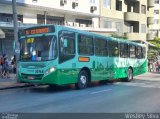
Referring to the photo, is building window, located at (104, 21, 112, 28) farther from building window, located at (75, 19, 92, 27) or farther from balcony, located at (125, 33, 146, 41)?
balcony, located at (125, 33, 146, 41)

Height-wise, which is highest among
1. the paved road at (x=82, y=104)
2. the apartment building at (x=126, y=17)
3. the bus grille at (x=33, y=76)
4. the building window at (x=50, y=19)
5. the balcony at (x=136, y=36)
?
the apartment building at (x=126, y=17)

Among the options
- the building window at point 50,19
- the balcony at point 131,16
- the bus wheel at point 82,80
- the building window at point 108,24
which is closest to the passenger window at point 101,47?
the bus wheel at point 82,80

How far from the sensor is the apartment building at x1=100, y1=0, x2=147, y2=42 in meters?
44.4

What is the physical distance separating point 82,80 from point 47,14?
16.8 metres

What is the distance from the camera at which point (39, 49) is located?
16.3 metres

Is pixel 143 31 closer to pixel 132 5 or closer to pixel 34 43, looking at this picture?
pixel 132 5

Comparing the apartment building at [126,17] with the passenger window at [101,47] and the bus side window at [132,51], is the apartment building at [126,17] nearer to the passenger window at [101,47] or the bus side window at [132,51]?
the bus side window at [132,51]

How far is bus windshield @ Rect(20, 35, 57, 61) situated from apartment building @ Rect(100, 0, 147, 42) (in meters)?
26.5

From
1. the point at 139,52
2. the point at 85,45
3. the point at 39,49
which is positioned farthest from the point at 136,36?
the point at 39,49

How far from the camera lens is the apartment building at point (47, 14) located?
96.8 feet

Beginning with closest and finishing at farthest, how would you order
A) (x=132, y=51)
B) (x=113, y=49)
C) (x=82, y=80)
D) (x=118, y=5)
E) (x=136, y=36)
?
(x=82, y=80) → (x=113, y=49) → (x=132, y=51) → (x=118, y=5) → (x=136, y=36)

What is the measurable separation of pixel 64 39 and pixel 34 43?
1.43m

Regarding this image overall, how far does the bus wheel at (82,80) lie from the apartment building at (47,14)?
9976mm

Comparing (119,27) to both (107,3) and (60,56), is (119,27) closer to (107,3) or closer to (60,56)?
(107,3)
